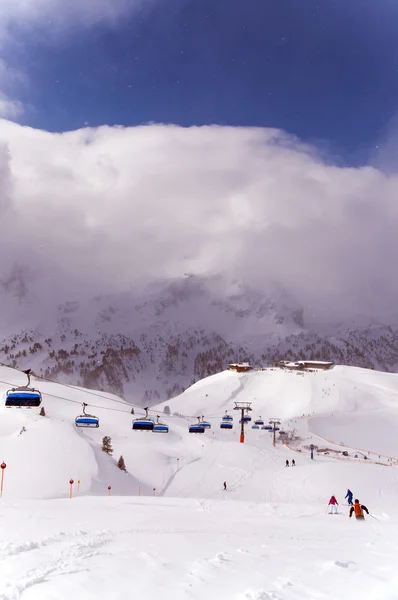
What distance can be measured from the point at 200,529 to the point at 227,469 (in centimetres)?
3570

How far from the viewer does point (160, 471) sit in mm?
50125

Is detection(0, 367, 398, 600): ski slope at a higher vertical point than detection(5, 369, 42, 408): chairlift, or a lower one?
lower

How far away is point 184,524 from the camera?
1800 centimetres

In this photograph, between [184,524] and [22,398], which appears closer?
[184,524]

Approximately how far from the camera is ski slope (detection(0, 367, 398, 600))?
9.22 m

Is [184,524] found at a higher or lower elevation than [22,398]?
lower

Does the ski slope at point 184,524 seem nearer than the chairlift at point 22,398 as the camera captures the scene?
Yes

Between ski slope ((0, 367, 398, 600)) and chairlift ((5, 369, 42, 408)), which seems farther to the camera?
chairlift ((5, 369, 42, 408))

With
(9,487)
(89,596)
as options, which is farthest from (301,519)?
(9,487)

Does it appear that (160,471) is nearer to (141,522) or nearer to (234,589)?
(141,522)

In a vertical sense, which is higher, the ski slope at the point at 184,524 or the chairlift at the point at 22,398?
the chairlift at the point at 22,398

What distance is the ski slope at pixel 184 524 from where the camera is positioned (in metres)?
9.22

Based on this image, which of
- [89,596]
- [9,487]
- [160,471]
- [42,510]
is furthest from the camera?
[160,471]

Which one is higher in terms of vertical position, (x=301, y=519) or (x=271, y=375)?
(x=271, y=375)
